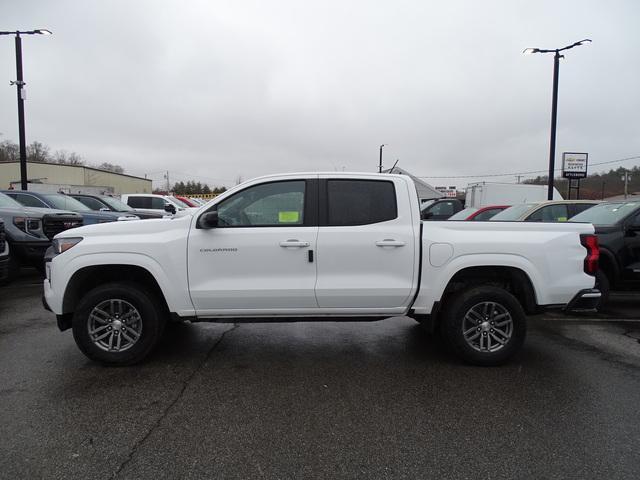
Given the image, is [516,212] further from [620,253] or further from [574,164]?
[574,164]

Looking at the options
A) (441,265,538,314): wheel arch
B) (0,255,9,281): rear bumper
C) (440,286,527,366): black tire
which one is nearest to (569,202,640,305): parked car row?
(441,265,538,314): wheel arch

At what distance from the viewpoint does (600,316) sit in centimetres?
653

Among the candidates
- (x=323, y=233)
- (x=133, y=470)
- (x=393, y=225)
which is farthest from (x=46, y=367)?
(x=393, y=225)

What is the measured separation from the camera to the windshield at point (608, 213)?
6.81 meters

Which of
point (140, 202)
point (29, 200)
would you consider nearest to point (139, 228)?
point (29, 200)

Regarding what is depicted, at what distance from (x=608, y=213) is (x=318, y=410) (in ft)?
20.8

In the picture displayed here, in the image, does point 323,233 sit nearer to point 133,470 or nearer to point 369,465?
point 369,465

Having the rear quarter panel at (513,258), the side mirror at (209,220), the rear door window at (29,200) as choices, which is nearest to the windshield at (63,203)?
the rear door window at (29,200)

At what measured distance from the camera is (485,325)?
4305mm

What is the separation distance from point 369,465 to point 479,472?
0.66 metres

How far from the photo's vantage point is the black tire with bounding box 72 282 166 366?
4.18 metres

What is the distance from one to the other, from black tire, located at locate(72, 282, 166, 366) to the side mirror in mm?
917

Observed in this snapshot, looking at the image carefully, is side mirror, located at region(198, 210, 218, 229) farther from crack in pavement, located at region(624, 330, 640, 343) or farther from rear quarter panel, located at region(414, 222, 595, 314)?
crack in pavement, located at region(624, 330, 640, 343)

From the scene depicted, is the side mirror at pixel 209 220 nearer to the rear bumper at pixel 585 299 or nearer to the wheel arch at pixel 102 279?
the wheel arch at pixel 102 279
